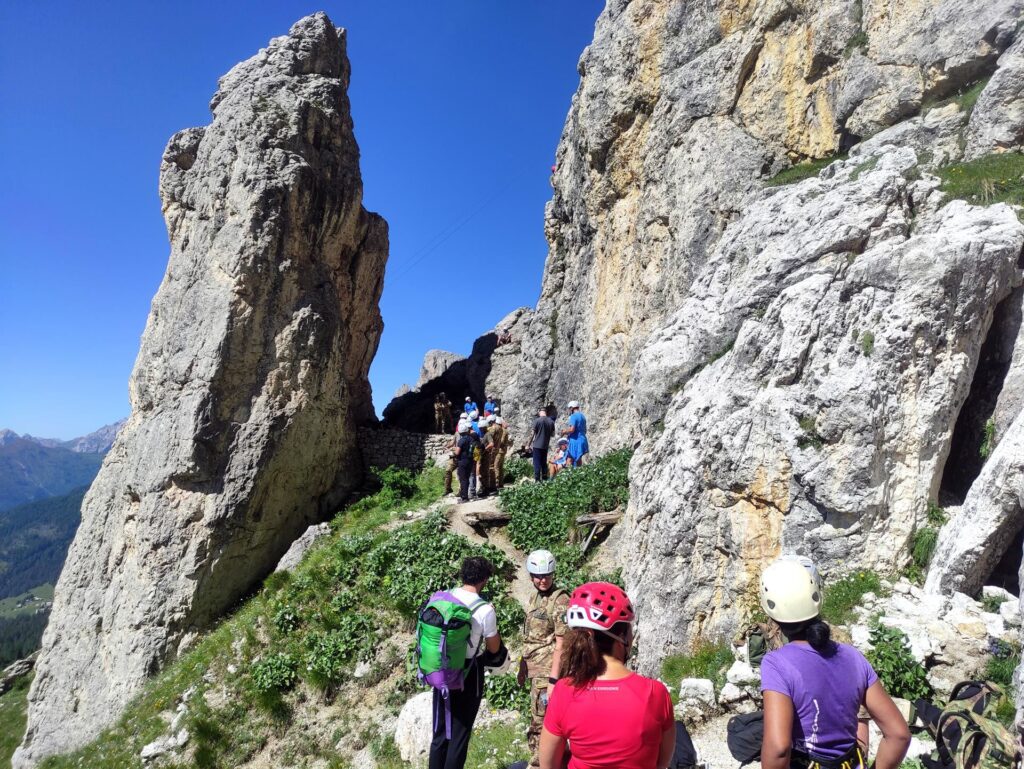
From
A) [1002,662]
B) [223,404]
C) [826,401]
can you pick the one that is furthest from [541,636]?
[223,404]

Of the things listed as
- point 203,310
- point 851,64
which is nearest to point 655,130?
point 851,64

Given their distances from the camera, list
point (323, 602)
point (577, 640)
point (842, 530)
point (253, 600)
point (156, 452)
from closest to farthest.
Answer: point (577, 640) < point (842, 530) < point (323, 602) < point (253, 600) < point (156, 452)

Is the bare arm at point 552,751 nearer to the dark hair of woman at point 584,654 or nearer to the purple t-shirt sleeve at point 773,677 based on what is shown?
the dark hair of woman at point 584,654

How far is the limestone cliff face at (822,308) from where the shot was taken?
307 inches

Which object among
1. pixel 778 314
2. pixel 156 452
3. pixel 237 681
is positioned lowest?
pixel 237 681

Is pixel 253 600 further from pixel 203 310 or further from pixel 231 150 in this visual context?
pixel 231 150

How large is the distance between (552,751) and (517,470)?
1580 centimetres

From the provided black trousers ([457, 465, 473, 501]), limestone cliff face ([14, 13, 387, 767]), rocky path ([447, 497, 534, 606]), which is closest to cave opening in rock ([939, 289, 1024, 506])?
rocky path ([447, 497, 534, 606])

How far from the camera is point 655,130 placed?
59.4 ft

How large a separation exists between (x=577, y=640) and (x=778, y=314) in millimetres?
7672

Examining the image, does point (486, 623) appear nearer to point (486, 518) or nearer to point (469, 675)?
point (469, 675)

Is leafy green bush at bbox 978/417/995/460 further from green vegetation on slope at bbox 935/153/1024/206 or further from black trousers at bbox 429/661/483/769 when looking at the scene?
black trousers at bbox 429/661/483/769

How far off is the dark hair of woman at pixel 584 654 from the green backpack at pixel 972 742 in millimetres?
2702

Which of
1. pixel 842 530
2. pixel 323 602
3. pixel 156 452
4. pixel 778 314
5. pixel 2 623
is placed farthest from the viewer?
pixel 2 623
